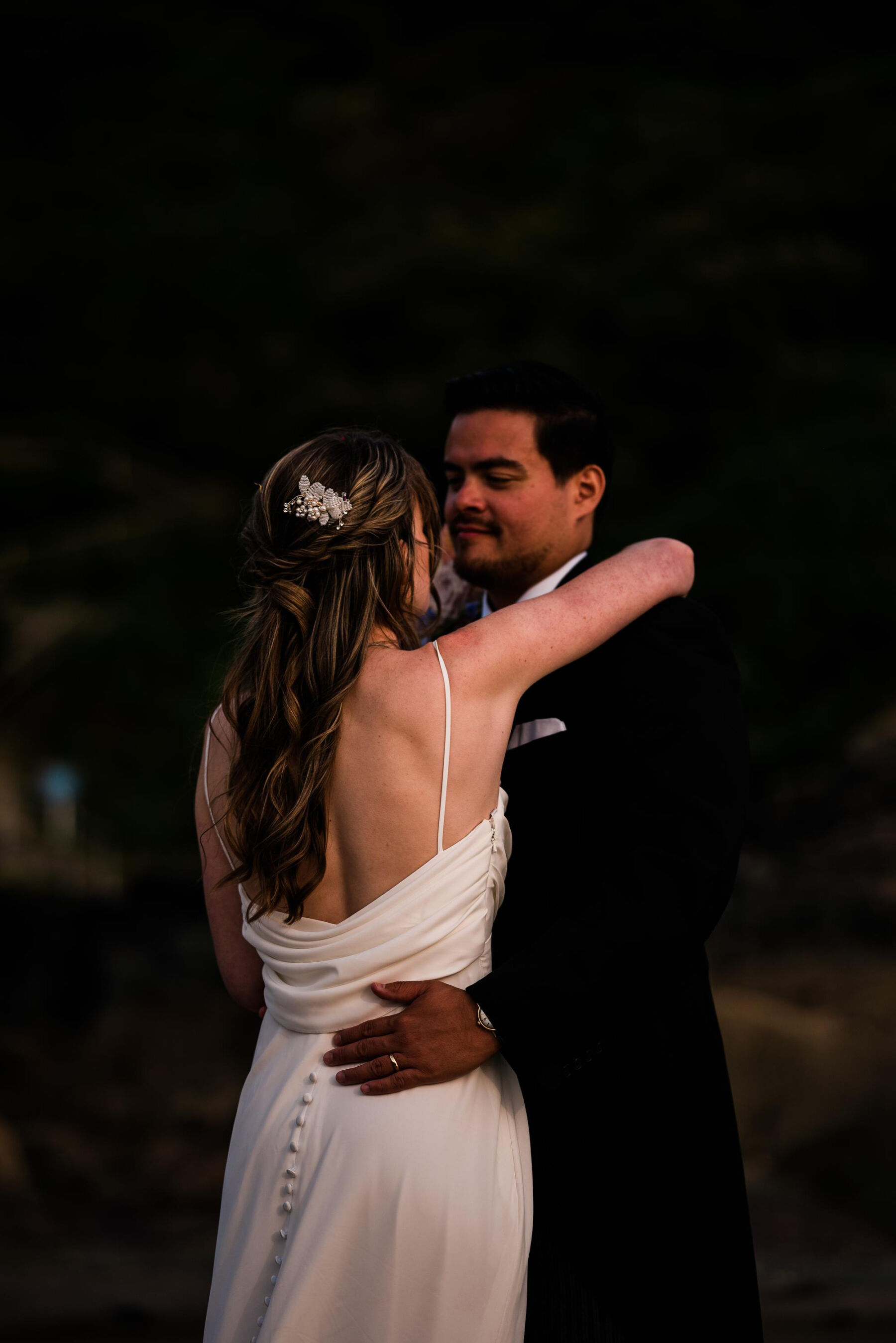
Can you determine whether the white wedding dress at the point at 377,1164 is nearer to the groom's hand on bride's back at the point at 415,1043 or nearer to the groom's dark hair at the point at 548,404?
the groom's hand on bride's back at the point at 415,1043

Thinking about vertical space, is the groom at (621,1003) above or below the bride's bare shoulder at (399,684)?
below

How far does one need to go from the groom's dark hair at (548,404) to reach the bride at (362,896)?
26.4 inches

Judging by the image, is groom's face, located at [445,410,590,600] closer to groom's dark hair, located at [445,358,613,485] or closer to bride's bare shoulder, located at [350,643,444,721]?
groom's dark hair, located at [445,358,613,485]

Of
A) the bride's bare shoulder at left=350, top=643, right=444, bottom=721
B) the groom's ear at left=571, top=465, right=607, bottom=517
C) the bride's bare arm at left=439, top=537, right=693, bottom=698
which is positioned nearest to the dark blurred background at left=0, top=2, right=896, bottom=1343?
the groom's ear at left=571, top=465, right=607, bottom=517

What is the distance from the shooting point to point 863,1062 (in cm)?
459

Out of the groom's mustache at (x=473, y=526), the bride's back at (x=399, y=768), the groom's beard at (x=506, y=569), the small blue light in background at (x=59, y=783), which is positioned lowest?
the bride's back at (x=399, y=768)

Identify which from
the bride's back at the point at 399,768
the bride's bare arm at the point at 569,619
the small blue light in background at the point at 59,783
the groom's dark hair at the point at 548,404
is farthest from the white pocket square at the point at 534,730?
the small blue light in background at the point at 59,783

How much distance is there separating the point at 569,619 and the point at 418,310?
Answer: 15.1 ft

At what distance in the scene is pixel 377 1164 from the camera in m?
1.46

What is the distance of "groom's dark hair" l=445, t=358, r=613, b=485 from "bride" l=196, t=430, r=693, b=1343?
67 cm

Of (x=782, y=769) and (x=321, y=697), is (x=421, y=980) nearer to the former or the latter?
(x=321, y=697)

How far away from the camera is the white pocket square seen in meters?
1.82

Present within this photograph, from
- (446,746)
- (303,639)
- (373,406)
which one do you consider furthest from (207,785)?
(373,406)

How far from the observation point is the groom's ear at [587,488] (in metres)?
2.31
